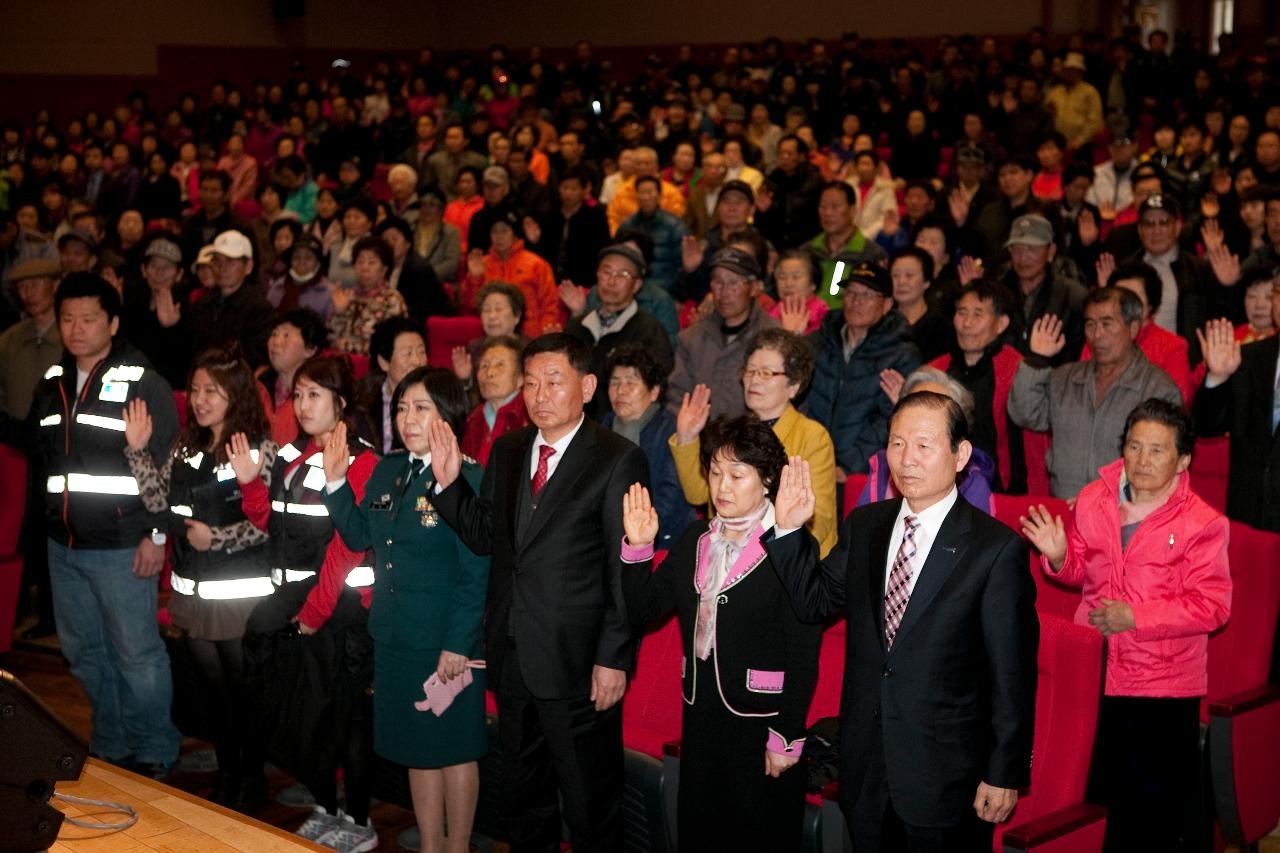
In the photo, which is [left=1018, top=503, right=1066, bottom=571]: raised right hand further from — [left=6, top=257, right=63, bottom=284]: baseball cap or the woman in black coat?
[left=6, top=257, right=63, bottom=284]: baseball cap

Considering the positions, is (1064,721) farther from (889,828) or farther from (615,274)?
(615,274)

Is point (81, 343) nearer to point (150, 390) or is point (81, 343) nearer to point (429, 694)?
point (150, 390)

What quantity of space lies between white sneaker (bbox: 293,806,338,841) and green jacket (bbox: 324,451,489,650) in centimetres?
83

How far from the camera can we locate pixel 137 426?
4609 mm

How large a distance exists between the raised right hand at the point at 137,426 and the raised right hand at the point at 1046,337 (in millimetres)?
3155

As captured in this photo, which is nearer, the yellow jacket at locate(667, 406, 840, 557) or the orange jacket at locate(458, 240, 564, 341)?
the yellow jacket at locate(667, 406, 840, 557)

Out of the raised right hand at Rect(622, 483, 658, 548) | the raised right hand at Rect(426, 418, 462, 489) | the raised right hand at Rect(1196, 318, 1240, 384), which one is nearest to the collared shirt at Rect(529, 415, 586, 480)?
the raised right hand at Rect(426, 418, 462, 489)

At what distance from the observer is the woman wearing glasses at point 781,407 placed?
404cm

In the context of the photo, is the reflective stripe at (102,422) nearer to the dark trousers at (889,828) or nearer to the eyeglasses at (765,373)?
the eyeglasses at (765,373)

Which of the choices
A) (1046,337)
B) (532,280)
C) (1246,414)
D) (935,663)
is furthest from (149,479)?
(1246,414)

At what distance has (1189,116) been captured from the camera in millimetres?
11508

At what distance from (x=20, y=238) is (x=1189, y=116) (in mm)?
9439

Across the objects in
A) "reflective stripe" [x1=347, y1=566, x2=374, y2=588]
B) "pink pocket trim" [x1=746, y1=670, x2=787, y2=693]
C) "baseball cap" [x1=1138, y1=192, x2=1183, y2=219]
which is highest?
"baseball cap" [x1=1138, y1=192, x2=1183, y2=219]

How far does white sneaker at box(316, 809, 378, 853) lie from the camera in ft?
13.5
